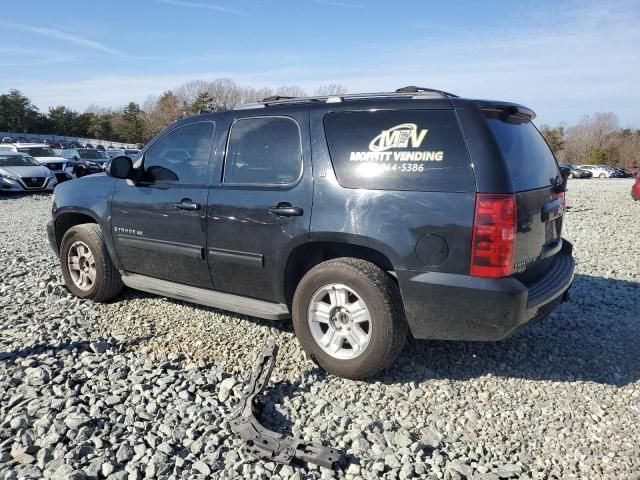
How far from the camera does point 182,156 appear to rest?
4.22 meters

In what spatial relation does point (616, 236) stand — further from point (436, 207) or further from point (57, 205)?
point (57, 205)

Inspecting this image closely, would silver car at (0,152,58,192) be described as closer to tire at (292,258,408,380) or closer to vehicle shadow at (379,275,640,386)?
tire at (292,258,408,380)

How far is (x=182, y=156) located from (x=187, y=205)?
20.8 inches

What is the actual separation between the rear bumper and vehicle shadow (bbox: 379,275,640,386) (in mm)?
536

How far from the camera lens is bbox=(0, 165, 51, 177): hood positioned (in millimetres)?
16484

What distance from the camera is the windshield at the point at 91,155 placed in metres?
26.6

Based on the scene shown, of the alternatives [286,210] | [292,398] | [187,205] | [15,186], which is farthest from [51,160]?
[292,398]

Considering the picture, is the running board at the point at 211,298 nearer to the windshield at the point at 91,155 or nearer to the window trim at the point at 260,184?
the window trim at the point at 260,184

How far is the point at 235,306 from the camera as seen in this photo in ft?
12.5

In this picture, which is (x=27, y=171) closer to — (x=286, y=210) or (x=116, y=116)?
(x=286, y=210)

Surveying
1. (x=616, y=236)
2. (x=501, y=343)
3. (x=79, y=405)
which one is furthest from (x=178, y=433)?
(x=616, y=236)

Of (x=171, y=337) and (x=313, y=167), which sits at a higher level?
(x=313, y=167)

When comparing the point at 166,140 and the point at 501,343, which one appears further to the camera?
the point at 166,140

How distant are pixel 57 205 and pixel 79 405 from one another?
266 centimetres
